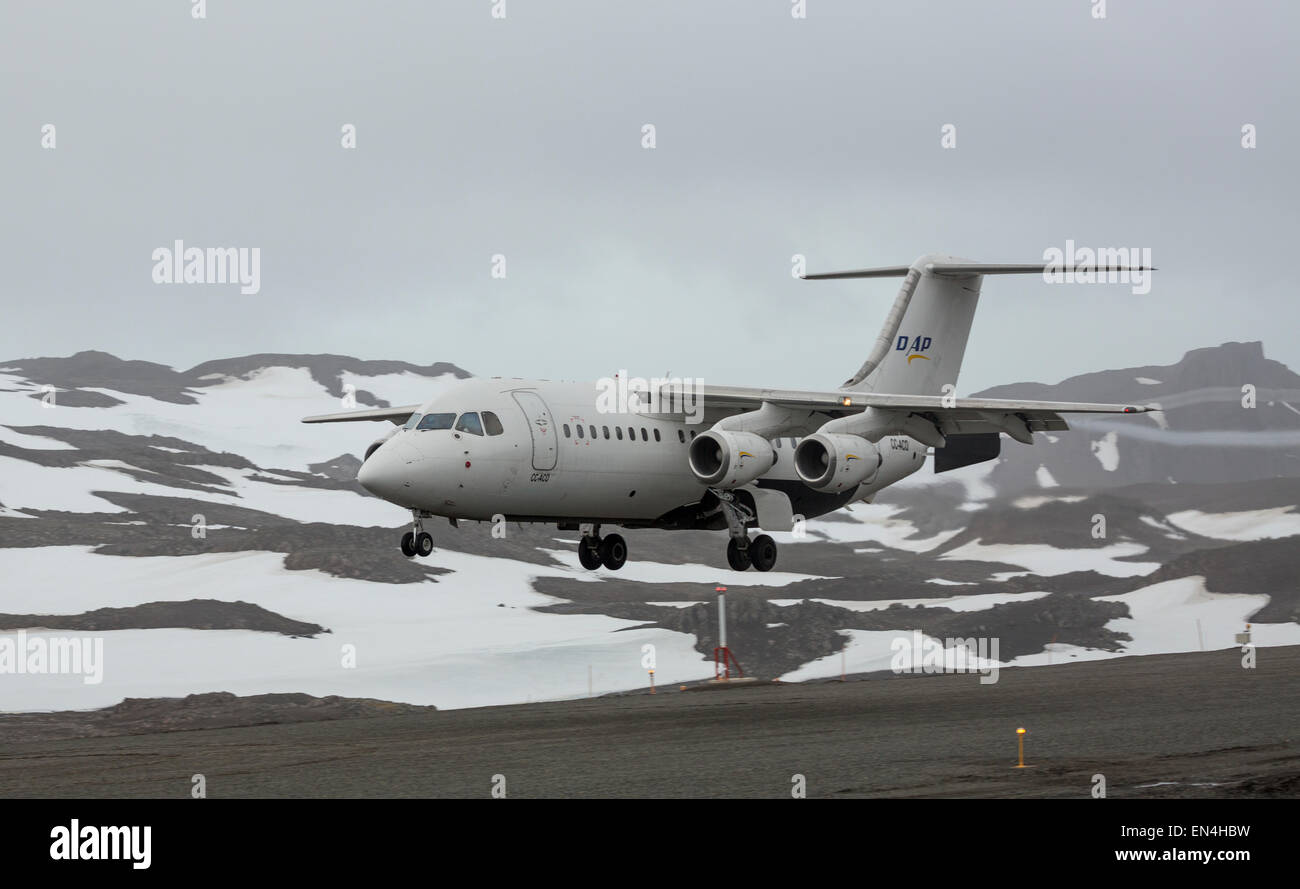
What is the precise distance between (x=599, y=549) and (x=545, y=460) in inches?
239

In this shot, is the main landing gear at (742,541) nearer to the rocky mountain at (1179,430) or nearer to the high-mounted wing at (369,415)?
the high-mounted wing at (369,415)

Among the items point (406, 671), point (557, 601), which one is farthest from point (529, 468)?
point (557, 601)

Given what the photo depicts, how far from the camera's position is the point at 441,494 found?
30.8 m

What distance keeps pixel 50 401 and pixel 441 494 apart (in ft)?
518

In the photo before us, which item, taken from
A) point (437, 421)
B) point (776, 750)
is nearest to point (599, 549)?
point (437, 421)

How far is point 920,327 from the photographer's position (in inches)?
1631

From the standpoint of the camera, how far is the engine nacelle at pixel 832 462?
3478 cm

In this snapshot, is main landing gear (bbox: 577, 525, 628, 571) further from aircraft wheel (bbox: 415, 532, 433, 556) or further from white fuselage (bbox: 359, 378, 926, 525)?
aircraft wheel (bbox: 415, 532, 433, 556)

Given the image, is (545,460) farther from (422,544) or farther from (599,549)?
(599,549)

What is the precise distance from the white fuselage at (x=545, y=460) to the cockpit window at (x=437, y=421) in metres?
0.03

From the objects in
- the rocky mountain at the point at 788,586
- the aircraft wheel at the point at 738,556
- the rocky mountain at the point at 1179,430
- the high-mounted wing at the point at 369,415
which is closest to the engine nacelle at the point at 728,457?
the aircraft wheel at the point at 738,556

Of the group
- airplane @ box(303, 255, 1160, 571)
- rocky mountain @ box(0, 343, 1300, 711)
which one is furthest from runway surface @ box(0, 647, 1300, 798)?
rocky mountain @ box(0, 343, 1300, 711)

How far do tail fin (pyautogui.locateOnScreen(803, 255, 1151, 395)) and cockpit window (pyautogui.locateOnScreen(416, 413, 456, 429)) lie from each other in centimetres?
1325
